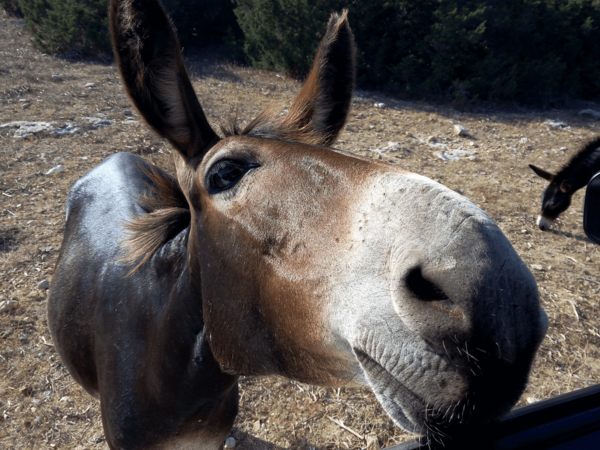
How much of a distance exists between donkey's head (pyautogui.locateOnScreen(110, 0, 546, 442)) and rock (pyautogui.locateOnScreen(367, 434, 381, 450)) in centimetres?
200

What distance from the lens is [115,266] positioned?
6.80ft

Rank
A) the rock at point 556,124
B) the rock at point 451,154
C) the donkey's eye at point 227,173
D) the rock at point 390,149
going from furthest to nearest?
1. the rock at point 556,124
2. the rock at point 451,154
3. the rock at point 390,149
4. the donkey's eye at point 227,173

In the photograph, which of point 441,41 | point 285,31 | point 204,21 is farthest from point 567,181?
point 204,21

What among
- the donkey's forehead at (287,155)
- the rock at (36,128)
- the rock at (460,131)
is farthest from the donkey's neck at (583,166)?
the rock at (36,128)

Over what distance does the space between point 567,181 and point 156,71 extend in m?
6.55

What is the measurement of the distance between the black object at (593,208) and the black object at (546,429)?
139 cm

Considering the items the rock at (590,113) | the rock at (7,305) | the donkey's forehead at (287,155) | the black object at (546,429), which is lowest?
the rock at (7,305)

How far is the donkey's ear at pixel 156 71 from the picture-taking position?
1.38 metres

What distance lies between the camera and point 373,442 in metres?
2.89

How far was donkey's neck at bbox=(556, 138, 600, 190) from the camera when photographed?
19.7 feet

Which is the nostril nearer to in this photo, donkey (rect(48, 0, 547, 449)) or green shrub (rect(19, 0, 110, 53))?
donkey (rect(48, 0, 547, 449))

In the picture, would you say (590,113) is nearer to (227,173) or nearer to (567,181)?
(567,181)

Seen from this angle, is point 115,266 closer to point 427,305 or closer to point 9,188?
point 427,305

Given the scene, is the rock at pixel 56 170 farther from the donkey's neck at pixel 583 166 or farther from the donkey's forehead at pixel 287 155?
the donkey's neck at pixel 583 166
